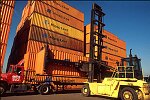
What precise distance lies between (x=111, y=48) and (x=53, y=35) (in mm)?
13370

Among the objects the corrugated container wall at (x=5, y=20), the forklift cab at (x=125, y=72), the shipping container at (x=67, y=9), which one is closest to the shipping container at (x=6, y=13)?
the corrugated container wall at (x=5, y=20)

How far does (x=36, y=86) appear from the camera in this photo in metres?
13.7

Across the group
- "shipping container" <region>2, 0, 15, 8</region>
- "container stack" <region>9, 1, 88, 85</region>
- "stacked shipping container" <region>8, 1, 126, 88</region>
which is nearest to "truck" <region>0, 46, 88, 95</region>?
"stacked shipping container" <region>8, 1, 126, 88</region>

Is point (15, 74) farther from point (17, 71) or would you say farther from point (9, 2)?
point (9, 2)

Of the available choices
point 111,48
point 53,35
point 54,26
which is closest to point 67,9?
point 54,26

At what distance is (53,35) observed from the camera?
2066 cm

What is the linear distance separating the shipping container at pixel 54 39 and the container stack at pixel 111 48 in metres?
3.00

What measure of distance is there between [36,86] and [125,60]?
7.93 m

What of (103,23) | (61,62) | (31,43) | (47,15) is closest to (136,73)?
(103,23)

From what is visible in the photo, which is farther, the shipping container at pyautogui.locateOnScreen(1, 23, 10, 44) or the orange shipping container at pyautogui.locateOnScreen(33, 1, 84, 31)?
the orange shipping container at pyautogui.locateOnScreen(33, 1, 84, 31)

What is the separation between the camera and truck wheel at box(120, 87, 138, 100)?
9.36 m

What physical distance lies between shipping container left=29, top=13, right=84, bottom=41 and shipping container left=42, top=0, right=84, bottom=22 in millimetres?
2386

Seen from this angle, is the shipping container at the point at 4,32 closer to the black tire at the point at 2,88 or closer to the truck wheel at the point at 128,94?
the black tire at the point at 2,88

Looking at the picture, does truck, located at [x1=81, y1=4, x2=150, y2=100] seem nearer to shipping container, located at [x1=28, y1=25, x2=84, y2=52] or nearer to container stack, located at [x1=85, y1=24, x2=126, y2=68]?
shipping container, located at [x1=28, y1=25, x2=84, y2=52]
